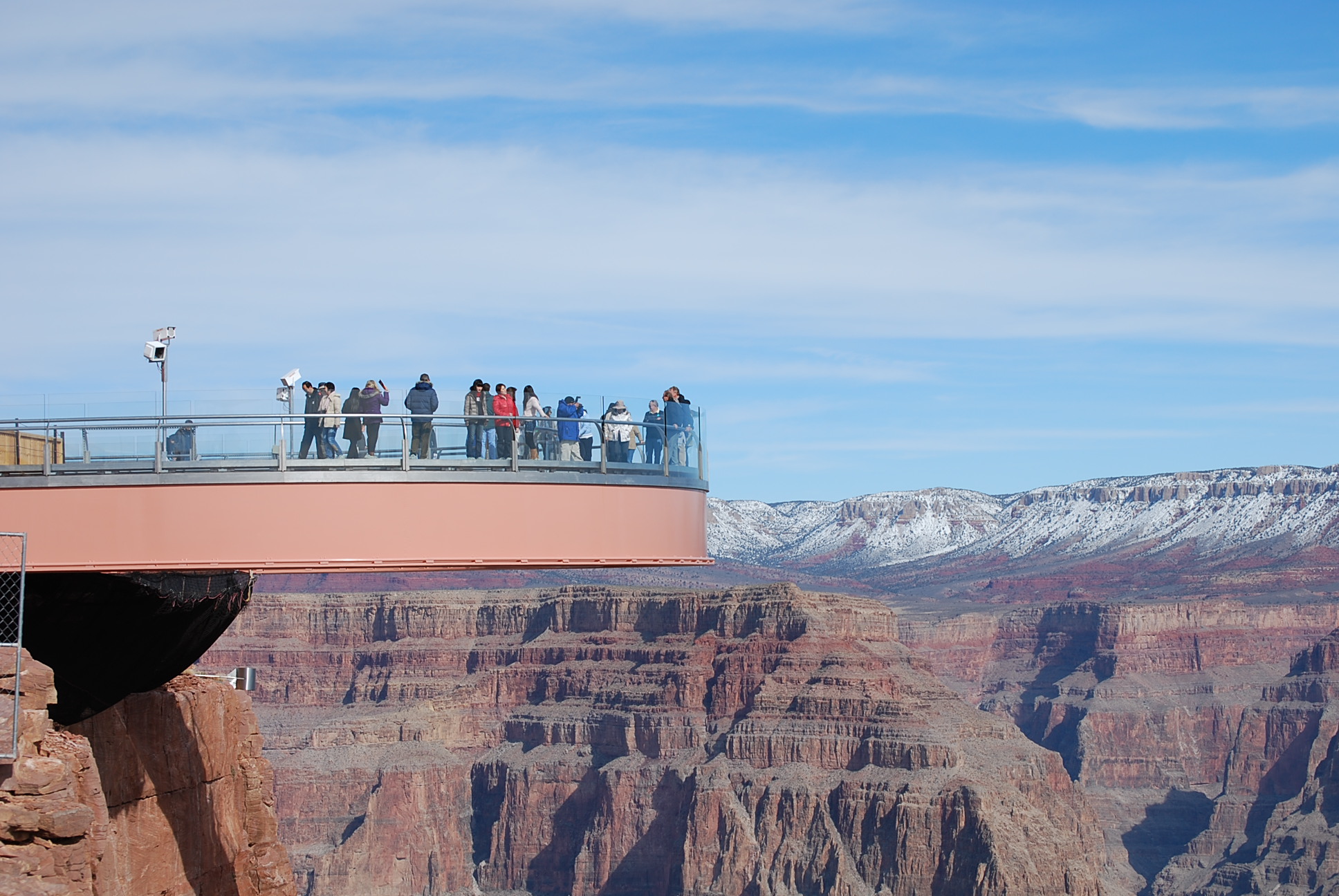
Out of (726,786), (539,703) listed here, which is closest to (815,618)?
(726,786)

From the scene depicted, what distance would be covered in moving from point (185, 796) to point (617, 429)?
12839 millimetres

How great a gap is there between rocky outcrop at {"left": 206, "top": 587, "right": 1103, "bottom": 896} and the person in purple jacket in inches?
3983

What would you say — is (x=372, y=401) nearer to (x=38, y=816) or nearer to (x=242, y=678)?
(x=38, y=816)

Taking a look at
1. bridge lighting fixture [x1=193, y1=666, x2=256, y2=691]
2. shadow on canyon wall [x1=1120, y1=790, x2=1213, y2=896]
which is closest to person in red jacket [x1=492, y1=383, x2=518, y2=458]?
bridge lighting fixture [x1=193, y1=666, x2=256, y2=691]

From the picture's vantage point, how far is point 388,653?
183 m

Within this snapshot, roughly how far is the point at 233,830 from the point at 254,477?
47.4ft

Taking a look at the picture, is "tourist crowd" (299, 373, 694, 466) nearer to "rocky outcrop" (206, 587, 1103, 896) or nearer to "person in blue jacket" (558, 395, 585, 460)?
"person in blue jacket" (558, 395, 585, 460)

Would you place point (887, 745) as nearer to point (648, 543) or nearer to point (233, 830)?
point (233, 830)

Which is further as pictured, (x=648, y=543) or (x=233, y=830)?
(x=233, y=830)

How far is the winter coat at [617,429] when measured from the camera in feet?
90.1

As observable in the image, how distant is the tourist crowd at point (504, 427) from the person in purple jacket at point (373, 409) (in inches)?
0.4

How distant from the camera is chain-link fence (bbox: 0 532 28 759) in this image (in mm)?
22875

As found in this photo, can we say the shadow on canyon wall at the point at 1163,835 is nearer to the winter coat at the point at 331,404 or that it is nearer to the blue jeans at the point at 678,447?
the blue jeans at the point at 678,447

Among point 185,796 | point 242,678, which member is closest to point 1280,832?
point 242,678
